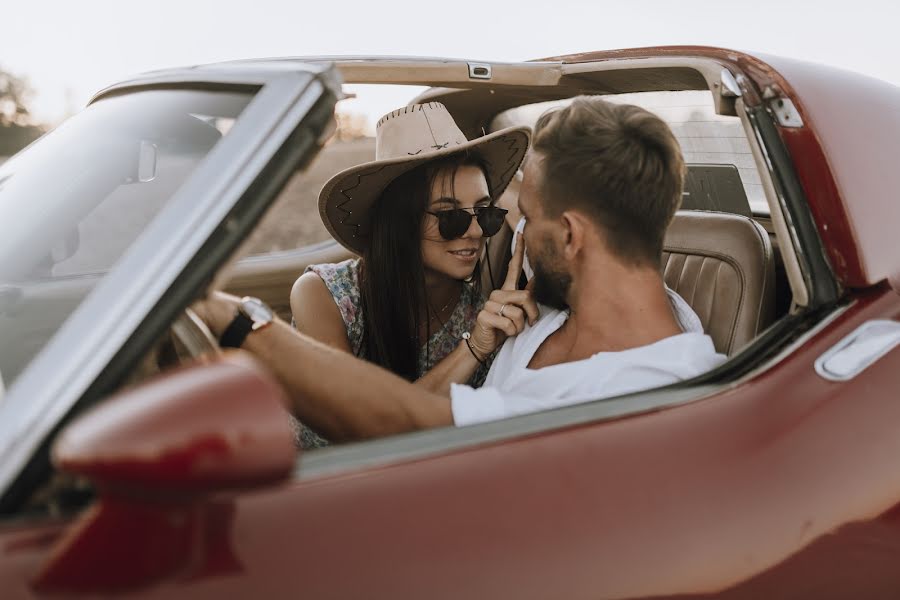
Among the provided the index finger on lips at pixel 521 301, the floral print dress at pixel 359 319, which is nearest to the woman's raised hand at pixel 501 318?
the index finger on lips at pixel 521 301

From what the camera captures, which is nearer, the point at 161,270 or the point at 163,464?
the point at 163,464

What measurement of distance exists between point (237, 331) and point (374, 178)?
0.93m

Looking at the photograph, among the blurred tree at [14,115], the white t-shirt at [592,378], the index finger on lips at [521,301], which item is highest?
the white t-shirt at [592,378]

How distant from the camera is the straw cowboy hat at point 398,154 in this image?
2.21 metres

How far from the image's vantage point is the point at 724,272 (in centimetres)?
210

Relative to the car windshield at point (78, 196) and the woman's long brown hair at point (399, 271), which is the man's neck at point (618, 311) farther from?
the car windshield at point (78, 196)

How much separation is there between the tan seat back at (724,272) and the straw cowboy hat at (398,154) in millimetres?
541

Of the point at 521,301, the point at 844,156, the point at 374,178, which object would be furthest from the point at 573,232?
the point at 374,178

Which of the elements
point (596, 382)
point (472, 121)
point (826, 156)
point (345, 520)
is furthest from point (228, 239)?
point (472, 121)

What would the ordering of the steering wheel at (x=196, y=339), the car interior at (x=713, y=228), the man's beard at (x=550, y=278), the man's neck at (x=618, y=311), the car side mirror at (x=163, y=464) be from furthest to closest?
the car interior at (x=713, y=228), the man's beard at (x=550, y=278), the man's neck at (x=618, y=311), the steering wheel at (x=196, y=339), the car side mirror at (x=163, y=464)

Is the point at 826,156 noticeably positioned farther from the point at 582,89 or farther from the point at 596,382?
the point at 582,89

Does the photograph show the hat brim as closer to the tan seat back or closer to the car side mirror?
the tan seat back

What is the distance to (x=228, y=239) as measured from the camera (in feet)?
3.32

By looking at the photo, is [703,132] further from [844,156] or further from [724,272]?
[844,156]
